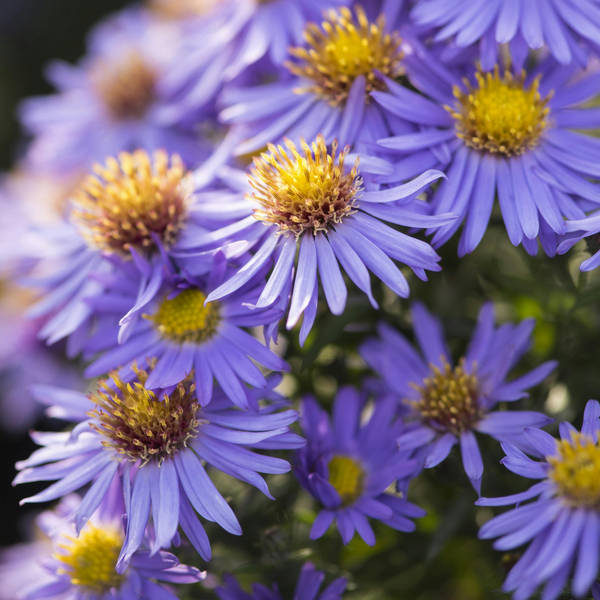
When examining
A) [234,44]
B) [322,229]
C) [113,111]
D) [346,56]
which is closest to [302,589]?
[322,229]

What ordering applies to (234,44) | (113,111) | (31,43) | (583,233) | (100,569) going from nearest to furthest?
1. (583,233)
2. (100,569)
3. (234,44)
4. (113,111)
5. (31,43)

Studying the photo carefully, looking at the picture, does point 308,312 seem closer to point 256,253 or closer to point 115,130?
point 256,253

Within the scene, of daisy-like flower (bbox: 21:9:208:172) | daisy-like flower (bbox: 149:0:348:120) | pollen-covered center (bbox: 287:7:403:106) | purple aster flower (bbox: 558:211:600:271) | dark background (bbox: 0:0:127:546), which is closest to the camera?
purple aster flower (bbox: 558:211:600:271)

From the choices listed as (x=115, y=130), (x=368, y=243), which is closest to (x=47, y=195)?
(x=115, y=130)

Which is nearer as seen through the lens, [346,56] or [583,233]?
[583,233]

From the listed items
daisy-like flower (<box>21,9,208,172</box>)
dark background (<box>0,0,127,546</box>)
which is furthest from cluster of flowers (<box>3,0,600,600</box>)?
dark background (<box>0,0,127,546</box>)

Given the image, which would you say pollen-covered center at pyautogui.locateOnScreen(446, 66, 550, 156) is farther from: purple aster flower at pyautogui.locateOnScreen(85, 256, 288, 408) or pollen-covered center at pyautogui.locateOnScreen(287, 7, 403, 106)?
purple aster flower at pyautogui.locateOnScreen(85, 256, 288, 408)

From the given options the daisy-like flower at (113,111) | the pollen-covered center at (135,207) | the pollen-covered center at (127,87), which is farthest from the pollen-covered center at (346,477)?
the pollen-covered center at (127,87)

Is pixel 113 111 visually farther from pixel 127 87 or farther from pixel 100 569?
pixel 100 569
